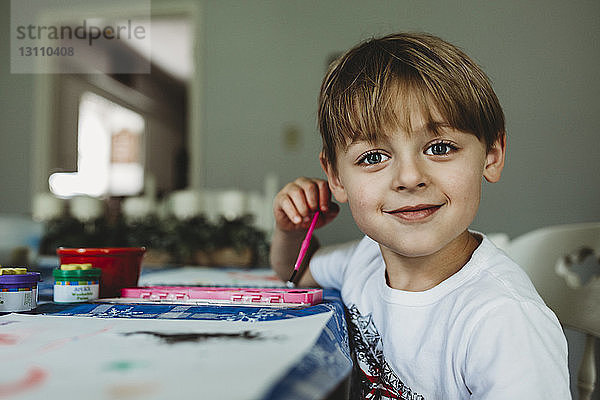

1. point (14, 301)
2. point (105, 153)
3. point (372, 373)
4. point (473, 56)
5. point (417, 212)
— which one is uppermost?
point (473, 56)

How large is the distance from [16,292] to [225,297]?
24cm

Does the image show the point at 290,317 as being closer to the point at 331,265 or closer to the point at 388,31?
the point at 331,265

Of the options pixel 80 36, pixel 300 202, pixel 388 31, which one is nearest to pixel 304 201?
pixel 300 202

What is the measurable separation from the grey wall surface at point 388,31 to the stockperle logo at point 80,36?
20cm

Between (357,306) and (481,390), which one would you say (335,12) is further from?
(481,390)

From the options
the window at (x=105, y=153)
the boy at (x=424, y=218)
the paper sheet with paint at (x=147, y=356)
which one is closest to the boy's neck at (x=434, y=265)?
the boy at (x=424, y=218)

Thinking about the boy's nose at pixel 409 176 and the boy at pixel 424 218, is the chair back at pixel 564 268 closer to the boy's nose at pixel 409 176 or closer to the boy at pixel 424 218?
the boy at pixel 424 218

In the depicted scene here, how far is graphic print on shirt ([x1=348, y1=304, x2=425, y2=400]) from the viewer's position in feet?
2.12

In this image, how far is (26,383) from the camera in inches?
11.9

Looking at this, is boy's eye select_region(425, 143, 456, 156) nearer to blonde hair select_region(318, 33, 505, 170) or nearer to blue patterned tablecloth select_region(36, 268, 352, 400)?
blonde hair select_region(318, 33, 505, 170)

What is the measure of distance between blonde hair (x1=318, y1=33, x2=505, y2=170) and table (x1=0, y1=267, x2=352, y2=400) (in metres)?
0.27

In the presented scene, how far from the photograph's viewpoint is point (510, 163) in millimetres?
2346

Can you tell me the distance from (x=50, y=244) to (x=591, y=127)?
2291 mm

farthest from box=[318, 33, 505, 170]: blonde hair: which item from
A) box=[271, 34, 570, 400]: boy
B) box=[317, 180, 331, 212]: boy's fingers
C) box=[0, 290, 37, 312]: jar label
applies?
box=[0, 290, 37, 312]: jar label
